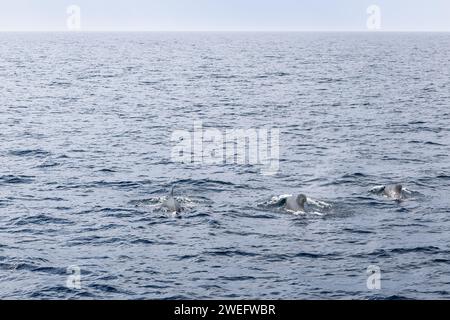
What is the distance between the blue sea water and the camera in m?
28.9

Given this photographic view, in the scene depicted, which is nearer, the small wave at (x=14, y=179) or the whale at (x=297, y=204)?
the whale at (x=297, y=204)

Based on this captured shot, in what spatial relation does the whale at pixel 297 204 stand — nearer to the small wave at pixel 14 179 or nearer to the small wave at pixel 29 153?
the small wave at pixel 14 179

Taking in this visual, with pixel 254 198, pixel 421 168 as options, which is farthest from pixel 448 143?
pixel 254 198

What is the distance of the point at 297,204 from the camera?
39.4m

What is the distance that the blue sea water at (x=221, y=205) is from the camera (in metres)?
28.9

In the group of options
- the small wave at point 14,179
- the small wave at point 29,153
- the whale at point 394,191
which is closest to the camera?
the whale at point 394,191

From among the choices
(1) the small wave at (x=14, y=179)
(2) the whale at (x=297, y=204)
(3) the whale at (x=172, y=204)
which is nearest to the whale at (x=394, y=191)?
(2) the whale at (x=297, y=204)

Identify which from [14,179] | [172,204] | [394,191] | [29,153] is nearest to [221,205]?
[172,204]

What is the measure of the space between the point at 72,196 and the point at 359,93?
237ft

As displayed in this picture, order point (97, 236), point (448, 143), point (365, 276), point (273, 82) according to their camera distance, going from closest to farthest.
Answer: point (365, 276)
point (97, 236)
point (448, 143)
point (273, 82)

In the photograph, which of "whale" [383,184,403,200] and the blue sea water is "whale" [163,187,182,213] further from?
"whale" [383,184,403,200]

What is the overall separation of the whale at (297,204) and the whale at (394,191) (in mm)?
6038
